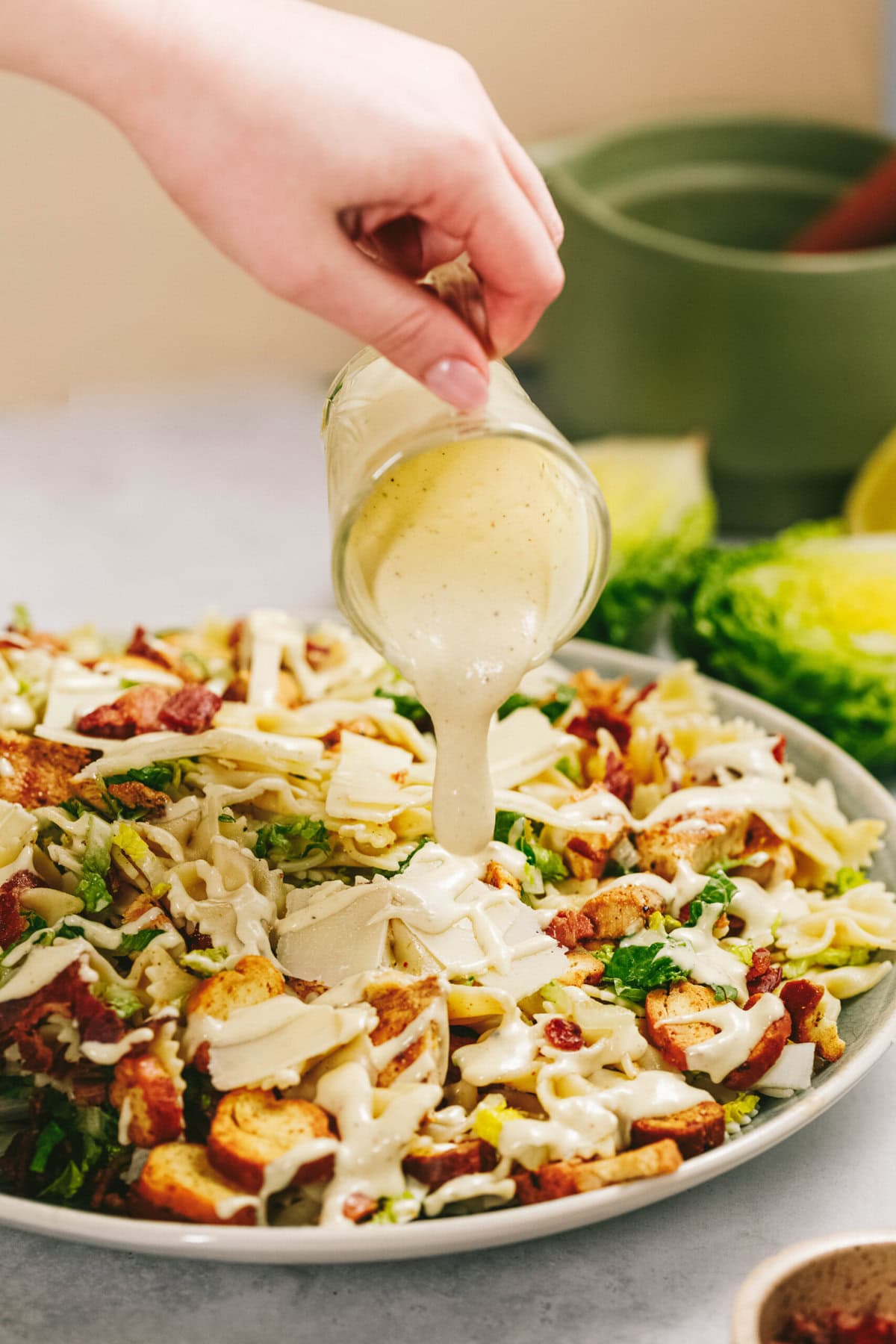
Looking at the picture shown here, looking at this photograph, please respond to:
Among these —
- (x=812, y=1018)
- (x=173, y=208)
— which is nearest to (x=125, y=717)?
(x=812, y=1018)

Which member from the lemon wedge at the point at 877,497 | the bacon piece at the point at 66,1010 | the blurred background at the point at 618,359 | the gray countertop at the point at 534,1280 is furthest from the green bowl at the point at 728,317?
the bacon piece at the point at 66,1010

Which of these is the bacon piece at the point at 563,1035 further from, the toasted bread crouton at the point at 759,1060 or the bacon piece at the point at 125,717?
A: the bacon piece at the point at 125,717

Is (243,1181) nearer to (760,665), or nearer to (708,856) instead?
(708,856)

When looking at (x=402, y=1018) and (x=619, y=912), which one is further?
(x=619, y=912)

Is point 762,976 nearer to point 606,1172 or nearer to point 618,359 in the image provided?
point 606,1172

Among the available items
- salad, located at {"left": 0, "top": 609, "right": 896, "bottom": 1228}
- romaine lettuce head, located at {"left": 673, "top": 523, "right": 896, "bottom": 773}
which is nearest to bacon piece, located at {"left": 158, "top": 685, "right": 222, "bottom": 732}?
salad, located at {"left": 0, "top": 609, "right": 896, "bottom": 1228}
